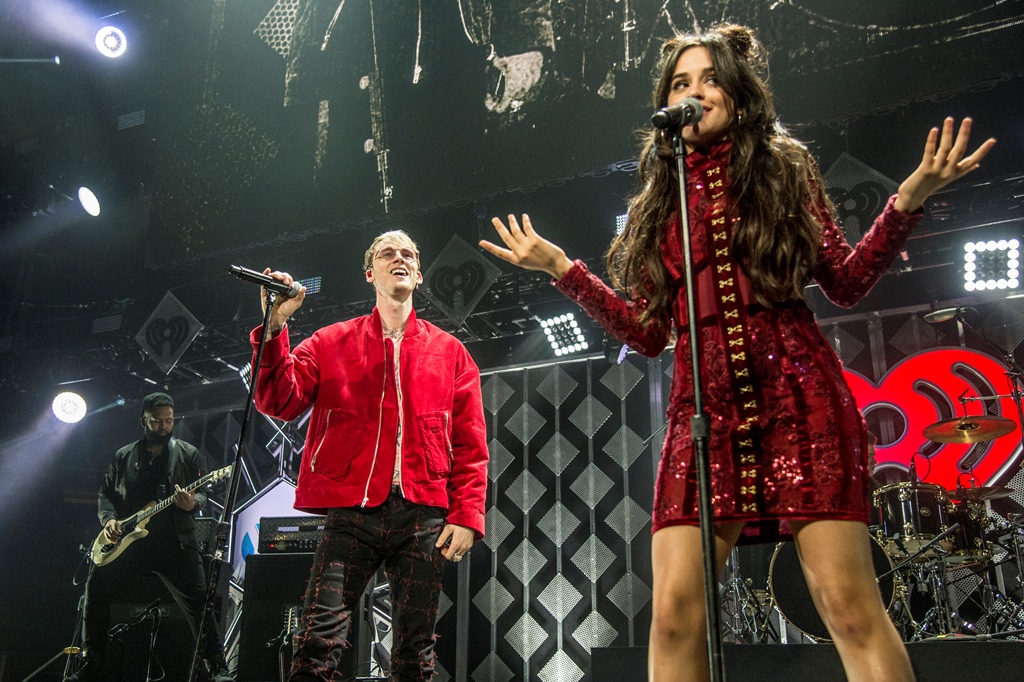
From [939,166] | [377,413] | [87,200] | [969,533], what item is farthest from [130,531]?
[939,166]

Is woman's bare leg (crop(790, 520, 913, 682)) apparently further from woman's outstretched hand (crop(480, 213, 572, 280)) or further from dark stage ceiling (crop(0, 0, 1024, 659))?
dark stage ceiling (crop(0, 0, 1024, 659))

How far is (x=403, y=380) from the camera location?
3.02 m

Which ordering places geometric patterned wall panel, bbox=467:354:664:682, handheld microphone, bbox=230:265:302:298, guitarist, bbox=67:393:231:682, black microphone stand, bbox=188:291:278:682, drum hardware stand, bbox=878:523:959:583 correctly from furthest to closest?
geometric patterned wall panel, bbox=467:354:664:682
guitarist, bbox=67:393:231:682
drum hardware stand, bbox=878:523:959:583
handheld microphone, bbox=230:265:302:298
black microphone stand, bbox=188:291:278:682

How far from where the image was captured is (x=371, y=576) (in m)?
A: 2.69

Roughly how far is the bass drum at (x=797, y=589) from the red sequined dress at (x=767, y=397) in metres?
3.54

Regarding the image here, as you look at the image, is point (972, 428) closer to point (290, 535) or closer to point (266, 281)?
point (290, 535)

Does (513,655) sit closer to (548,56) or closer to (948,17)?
(548,56)

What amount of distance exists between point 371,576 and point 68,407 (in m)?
7.04

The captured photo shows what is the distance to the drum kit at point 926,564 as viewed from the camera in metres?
4.95

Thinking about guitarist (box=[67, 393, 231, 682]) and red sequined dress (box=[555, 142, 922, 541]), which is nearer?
red sequined dress (box=[555, 142, 922, 541])

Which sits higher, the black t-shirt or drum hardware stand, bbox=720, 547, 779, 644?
the black t-shirt

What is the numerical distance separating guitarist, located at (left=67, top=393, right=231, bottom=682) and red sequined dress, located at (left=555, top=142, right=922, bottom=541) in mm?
4578

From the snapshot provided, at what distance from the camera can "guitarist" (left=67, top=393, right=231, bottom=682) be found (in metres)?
5.68

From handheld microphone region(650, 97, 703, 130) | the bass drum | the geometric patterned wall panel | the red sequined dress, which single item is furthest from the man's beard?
handheld microphone region(650, 97, 703, 130)
